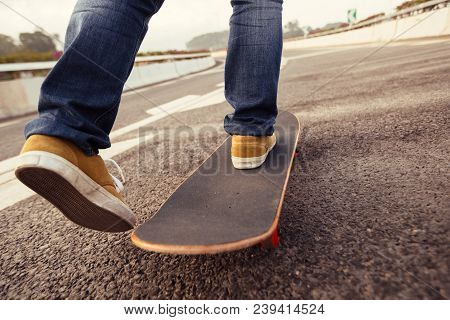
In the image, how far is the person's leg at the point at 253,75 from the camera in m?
1.28

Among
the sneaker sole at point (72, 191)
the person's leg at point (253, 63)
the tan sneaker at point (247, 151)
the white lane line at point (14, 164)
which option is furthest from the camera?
the white lane line at point (14, 164)

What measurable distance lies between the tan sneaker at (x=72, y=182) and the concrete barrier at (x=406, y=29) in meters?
16.7

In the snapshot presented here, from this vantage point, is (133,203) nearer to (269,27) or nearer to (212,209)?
(212,209)

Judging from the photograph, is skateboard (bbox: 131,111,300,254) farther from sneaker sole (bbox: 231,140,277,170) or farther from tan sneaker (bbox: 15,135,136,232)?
tan sneaker (bbox: 15,135,136,232)

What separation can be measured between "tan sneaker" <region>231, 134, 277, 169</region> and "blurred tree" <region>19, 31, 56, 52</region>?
14.2 metres

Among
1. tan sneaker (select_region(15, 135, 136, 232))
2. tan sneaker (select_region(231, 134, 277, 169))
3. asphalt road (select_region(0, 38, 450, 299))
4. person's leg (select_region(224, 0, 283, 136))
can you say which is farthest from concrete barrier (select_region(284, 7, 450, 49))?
tan sneaker (select_region(15, 135, 136, 232))

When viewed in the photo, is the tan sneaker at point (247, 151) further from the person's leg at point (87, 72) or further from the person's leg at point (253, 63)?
the person's leg at point (87, 72)

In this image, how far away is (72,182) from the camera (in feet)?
3.11

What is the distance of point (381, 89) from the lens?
3312 mm

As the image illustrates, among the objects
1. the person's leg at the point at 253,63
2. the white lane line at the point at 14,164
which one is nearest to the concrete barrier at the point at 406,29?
the white lane line at the point at 14,164

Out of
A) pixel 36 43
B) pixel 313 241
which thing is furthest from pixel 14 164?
pixel 36 43

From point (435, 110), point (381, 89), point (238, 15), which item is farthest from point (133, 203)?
point (381, 89)

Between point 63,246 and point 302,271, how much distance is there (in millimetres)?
935

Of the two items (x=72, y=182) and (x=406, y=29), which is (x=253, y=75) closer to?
(x=72, y=182)
